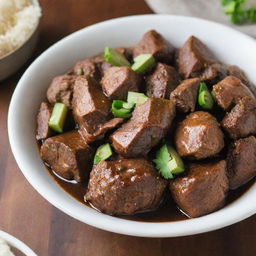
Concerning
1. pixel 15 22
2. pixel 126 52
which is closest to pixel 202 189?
pixel 126 52

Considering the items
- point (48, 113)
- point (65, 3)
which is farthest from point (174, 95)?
point (65, 3)

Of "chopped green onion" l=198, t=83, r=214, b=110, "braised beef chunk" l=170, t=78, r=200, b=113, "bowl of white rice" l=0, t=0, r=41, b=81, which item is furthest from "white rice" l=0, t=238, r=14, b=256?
"bowl of white rice" l=0, t=0, r=41, b=81

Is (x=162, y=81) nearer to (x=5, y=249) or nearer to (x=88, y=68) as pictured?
(x=88, y=68)

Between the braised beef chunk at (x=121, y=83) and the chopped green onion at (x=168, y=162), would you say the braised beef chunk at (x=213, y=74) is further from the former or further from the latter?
the chopped green onion at (x=168, y=162)

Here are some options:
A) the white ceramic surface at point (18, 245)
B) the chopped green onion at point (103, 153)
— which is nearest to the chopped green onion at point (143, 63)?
the chopped green onion at point (103, 153)

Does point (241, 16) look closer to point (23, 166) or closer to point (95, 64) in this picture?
point (95, 64)
